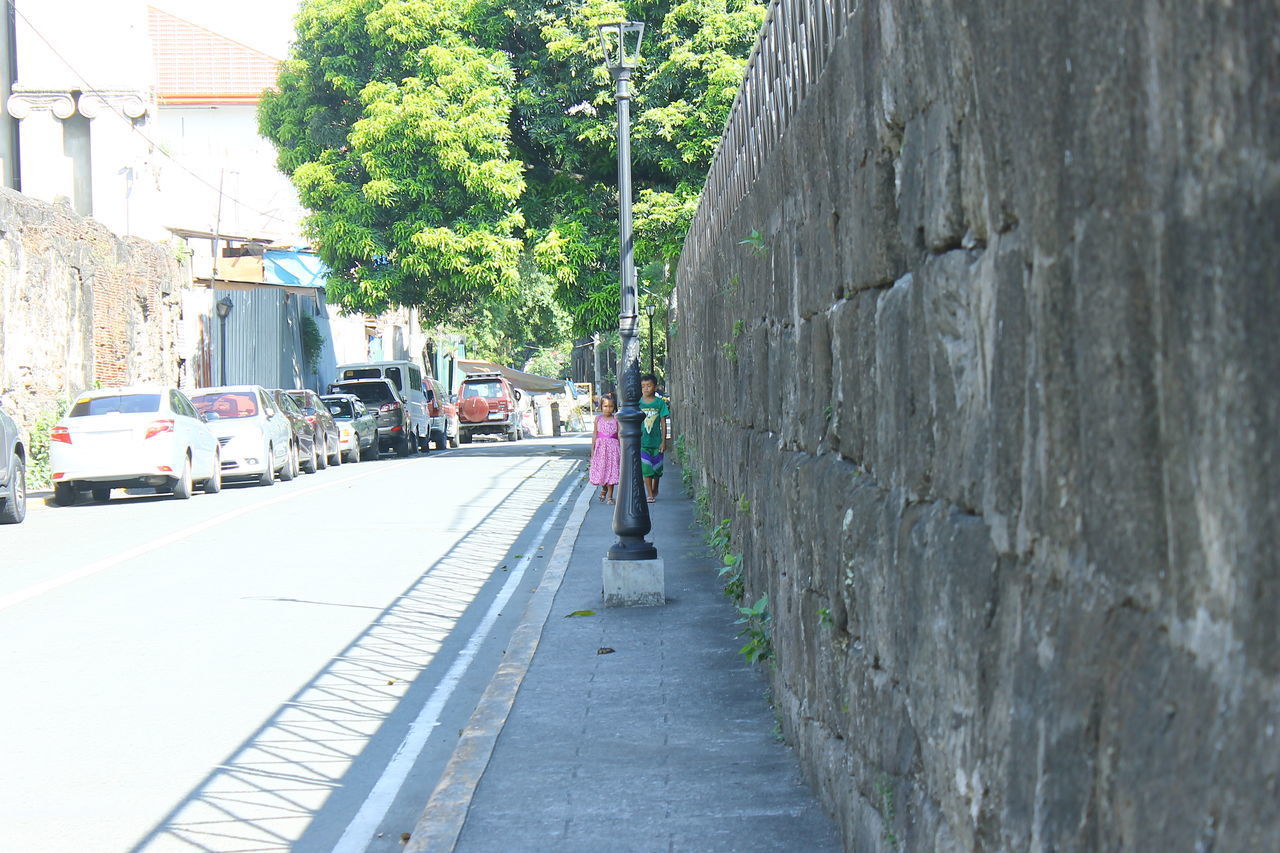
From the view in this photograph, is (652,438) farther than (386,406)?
No

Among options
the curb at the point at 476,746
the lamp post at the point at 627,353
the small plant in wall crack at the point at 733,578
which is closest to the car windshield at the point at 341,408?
the lamp post at the point at 627,353

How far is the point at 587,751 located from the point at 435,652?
2918 mm

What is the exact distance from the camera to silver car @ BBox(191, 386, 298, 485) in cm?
2236

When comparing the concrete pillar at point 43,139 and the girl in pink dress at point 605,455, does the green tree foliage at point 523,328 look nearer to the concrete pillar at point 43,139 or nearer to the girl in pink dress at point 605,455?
the concrete pillar at point 43,139

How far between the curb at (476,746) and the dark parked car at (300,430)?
16.6m

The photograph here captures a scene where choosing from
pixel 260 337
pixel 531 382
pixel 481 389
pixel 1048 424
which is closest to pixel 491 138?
pixel 260 337

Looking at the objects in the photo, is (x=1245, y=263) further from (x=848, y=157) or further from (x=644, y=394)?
(x=644, y=394)

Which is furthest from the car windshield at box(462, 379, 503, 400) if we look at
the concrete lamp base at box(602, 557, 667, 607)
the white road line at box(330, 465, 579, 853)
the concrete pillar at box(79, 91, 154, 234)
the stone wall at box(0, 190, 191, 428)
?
the concrete lamp base at box(602, 557, 667, 607)

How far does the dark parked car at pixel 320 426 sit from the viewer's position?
1082 inches

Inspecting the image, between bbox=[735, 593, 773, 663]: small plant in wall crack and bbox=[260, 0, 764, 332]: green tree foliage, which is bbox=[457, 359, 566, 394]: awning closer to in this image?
bbox=[260, 0, 764, 332]: green tree foliage

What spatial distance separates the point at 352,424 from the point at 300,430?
552 centimetres

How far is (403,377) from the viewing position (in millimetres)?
36438

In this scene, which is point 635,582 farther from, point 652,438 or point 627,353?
point 627,353

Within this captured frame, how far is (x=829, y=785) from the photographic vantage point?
4.61m
